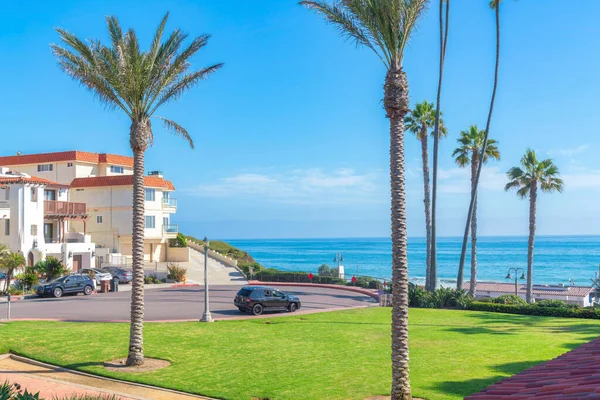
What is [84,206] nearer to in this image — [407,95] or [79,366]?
[79,366]

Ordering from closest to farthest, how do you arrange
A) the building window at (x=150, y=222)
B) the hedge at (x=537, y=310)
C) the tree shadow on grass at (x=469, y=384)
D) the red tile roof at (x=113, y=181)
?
1. the tree shadow on grass at (x=469, y=384)
2. the hedge at (x=537, y=310)
3. the red tile roof at (x=113, y=181)
4. the building window at (x=150, y=222)

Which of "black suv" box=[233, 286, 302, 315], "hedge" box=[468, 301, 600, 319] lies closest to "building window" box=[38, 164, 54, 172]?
"black suv" box=[233, 286, 302, 315]

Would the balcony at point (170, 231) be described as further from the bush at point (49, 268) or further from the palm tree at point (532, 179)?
the palm tree at point (532, 179)

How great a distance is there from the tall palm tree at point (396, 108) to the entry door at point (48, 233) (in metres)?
46.1

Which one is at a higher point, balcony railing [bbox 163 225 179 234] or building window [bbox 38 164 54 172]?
building window [bbox 38 164 54 172]

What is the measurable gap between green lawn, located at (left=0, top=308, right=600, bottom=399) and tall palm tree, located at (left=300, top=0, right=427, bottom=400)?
96.9 inches

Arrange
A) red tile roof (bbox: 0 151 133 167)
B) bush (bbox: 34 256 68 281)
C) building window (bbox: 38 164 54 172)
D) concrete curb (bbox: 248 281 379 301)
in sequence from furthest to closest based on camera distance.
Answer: building window (bbox: 38 164 54 172) < red tile roof (bbox: 0 151 133 167) < bush (bbox: 34 256 68 281) < concrete curb (bbox: 248 281 379 301)

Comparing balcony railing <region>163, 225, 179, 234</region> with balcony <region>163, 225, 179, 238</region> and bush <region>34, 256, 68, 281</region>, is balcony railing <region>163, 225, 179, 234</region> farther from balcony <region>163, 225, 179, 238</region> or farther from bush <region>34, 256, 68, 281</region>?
bush <region>34, 256, 68, 281</region>

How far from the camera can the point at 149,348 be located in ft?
64.8

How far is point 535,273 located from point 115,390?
4747 inches

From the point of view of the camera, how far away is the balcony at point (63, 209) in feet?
167

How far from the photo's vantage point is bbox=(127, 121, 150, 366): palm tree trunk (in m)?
17.5

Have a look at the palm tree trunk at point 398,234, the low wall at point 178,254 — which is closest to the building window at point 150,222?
the low wall at point 178,254

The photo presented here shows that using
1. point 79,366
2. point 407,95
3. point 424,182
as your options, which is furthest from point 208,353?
point 424,182
